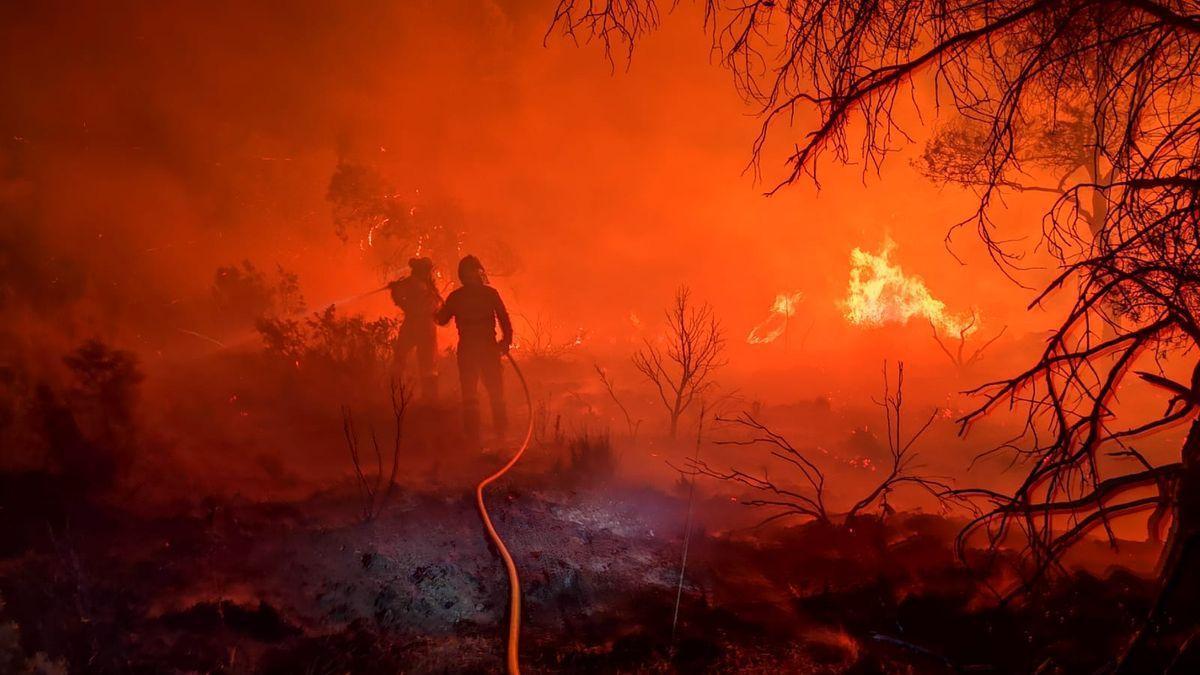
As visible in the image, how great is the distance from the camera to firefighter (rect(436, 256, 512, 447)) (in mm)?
8086

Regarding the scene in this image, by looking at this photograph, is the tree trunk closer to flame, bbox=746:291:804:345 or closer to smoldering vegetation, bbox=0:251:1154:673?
smoldering vegetation, bbox=0:251:1154:673

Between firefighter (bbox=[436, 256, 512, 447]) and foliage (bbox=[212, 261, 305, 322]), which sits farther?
foliage (bbox=[212, 261, 305, 322])

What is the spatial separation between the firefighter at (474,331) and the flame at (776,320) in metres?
19.0

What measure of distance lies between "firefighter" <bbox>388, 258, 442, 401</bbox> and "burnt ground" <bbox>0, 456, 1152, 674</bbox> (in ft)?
15.7

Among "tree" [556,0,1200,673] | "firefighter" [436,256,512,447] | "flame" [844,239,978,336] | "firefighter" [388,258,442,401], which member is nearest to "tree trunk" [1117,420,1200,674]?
"tree" [556,0,1200,673]

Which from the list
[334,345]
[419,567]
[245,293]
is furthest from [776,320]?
[419,567]

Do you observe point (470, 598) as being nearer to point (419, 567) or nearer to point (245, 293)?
point (419, 567)

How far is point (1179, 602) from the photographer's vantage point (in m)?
2.27

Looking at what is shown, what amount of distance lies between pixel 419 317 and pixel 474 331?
5.94ft

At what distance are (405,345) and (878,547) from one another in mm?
8304

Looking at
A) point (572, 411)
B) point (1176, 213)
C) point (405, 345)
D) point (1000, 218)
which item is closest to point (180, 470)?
point (405, 345)

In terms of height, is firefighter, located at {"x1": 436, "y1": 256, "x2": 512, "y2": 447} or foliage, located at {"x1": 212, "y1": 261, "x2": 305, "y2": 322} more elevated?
foliage, located at {"x1": 212, "y1": 261, "x2": 305, "y2": 322}

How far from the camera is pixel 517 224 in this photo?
2948 cm

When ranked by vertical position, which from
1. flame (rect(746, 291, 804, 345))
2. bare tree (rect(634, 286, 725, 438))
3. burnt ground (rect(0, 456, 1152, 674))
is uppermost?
flame (rect(746, 291, 804, 345))
